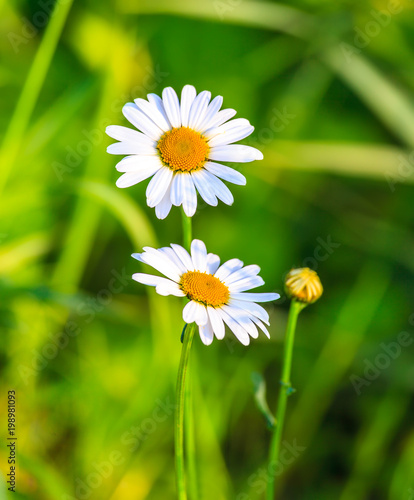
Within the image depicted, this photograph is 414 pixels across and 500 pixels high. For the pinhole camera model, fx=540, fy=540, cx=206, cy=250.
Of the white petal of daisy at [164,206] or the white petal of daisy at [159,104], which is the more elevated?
the white petal of daisy at [159,104]

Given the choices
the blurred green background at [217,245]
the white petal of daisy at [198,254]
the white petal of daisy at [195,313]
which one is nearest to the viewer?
the white petal of daisy at [195,313]

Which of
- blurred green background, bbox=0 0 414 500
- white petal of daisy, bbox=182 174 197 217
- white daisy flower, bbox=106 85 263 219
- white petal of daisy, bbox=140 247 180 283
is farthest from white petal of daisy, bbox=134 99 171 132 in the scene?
blurred green background, bbox=0 0 414 500

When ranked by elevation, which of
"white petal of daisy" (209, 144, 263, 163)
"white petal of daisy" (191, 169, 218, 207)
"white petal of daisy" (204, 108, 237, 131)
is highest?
"white petal of daisy" (204, 108, 237, 131)

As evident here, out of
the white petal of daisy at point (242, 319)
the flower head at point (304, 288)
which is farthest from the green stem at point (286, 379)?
the white petal of daisy at point (242, 319)

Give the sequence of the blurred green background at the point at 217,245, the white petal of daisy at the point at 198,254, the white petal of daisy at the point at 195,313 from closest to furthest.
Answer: the white petal of daisy at the point at 195,313 < the white petal of daisy at the point at 198,254 < the blurred green background at the point at 217,245

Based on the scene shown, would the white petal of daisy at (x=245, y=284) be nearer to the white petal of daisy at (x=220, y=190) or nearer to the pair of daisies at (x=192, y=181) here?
the pair of daisies at (x=192, y=181)

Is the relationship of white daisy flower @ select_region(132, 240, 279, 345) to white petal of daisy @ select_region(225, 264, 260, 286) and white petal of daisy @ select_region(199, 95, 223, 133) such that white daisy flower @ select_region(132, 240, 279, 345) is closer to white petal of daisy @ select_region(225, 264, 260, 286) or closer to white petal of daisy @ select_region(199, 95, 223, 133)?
white petal of daisy @ select_region(225, 264, 260, 286)
